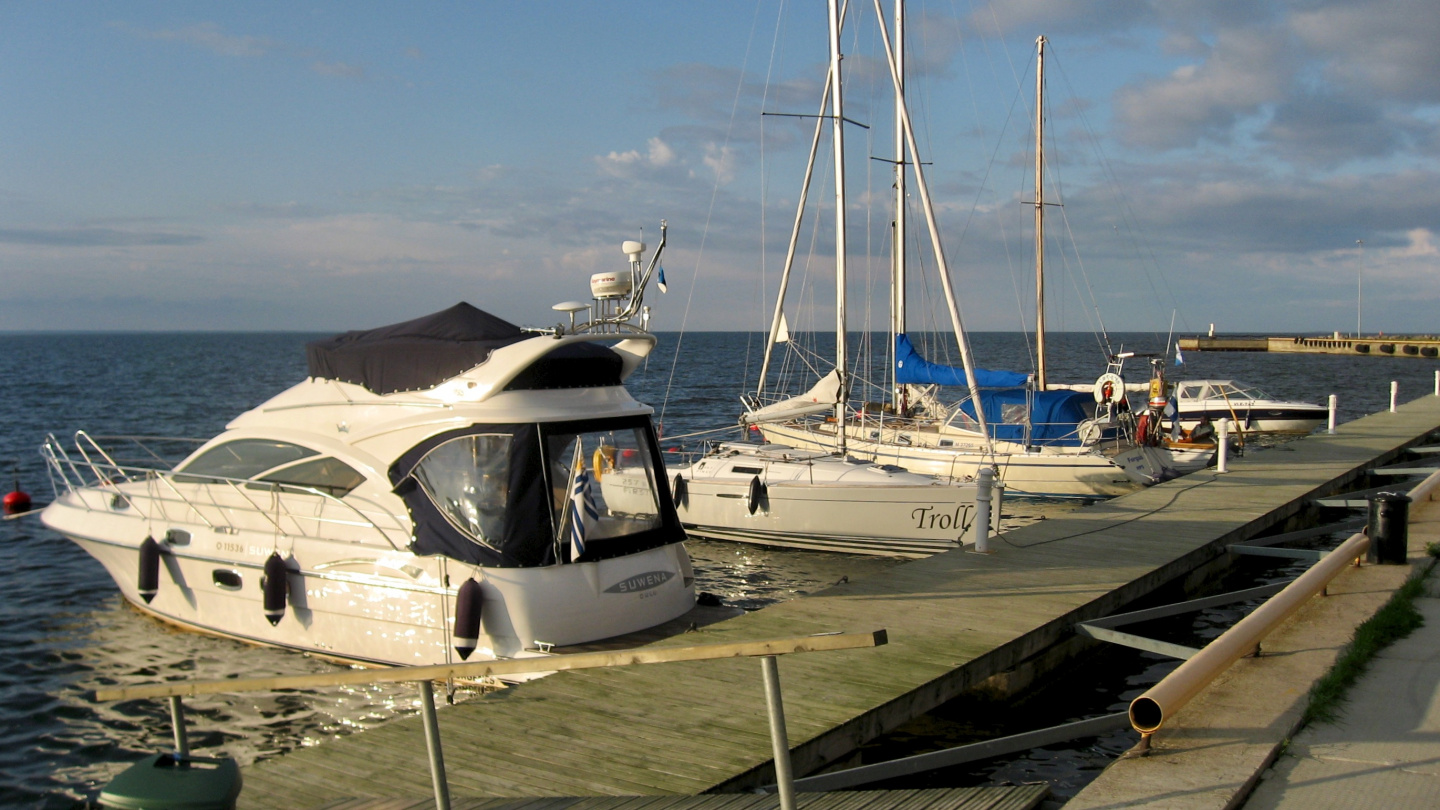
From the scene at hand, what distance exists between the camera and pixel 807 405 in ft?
62.9

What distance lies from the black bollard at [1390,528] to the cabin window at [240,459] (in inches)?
415

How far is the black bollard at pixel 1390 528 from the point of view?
9.93 metres

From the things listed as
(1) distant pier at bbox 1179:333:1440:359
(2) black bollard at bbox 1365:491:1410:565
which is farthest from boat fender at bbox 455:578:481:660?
(1) distant pier at bbox 1179:333:1440:359

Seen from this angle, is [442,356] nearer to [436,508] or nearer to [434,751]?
[436,508]

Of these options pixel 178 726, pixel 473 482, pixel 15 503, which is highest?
pixel 473 482

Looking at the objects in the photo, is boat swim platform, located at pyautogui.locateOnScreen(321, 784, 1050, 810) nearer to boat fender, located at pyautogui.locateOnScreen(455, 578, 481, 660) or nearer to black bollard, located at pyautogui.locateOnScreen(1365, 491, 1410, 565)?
boat fender, located at pyautogui.locateOnScreen(455, 578, 481, 660)

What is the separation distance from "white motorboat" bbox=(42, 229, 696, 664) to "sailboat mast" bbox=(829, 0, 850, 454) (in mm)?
8208

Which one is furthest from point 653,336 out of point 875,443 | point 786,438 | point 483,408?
point 786,438

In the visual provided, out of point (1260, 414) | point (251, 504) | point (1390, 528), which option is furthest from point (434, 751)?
point (1260, 414)

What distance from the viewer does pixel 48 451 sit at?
42.4 ft

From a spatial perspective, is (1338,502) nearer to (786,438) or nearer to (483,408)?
(786,438)

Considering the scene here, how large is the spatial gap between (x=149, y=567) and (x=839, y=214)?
478 inches

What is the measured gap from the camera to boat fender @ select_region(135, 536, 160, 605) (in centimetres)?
1116

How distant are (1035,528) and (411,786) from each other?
9712mm
